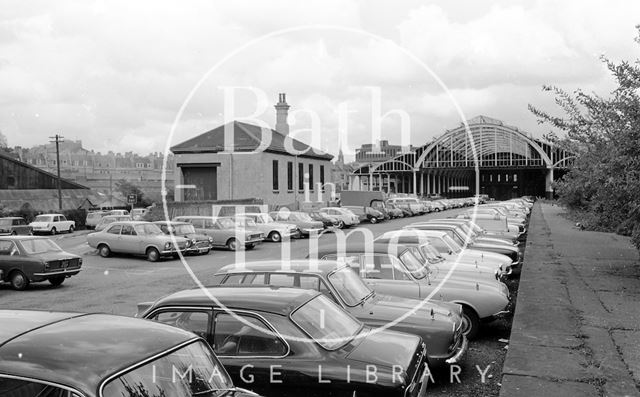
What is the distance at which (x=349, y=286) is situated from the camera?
24.8 feet

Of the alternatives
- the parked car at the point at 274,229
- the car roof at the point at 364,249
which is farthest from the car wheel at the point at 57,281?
the parked car at the point at 274,229

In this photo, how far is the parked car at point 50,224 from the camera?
1581 inches

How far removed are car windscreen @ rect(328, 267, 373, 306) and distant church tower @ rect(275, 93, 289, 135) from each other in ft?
160

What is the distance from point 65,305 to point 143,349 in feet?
33.8

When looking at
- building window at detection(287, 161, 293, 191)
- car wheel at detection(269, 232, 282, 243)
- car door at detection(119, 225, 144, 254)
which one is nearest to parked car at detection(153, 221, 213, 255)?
car door at detection(119, 225, 144, 254)

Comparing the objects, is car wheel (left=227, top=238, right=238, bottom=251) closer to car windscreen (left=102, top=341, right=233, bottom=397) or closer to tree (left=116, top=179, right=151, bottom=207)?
car windscreen (left=102, top=341, right=233, bottom=397)

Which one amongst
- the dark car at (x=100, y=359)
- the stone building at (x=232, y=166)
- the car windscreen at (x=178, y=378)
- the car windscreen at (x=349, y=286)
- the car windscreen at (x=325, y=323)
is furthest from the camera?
the stone building at (x=232, y=166)

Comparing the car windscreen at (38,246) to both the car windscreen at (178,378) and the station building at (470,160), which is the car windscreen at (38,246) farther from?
the station building at (470,160)

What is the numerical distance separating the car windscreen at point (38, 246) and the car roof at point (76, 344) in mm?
12541

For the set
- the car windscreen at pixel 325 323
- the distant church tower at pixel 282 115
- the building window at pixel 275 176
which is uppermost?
the distant church tower at pixel 282 115

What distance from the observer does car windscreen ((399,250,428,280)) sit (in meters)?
9.35

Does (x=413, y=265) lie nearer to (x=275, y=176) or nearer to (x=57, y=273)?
(x=57, y=273)

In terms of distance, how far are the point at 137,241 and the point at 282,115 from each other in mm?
35899

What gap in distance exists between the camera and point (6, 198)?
Result: 5231 cm
